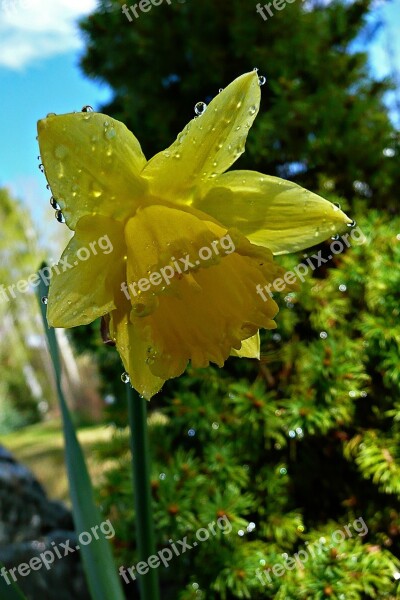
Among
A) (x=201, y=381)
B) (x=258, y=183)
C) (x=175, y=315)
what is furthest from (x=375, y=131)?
(x=175, y=315)

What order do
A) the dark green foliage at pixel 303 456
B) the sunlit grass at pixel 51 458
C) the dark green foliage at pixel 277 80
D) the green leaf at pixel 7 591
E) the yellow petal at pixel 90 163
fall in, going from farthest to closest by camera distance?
the sunlit grass at pixel 51 458
the dark green foliage at pixel 277 80
the dark green foliage at pixel 303 456
the green leaf at pixel 7 591
the yellow petal at pixel 90 163

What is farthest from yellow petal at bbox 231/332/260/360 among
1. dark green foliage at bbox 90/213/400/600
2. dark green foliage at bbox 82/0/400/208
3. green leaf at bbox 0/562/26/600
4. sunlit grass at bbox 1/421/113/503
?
sunlit grass at bbox 1/421/113/503

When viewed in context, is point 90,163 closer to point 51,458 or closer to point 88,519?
point 88,519

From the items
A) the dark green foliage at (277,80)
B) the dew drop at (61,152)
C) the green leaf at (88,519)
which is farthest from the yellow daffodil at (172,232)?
the dark green foliage at (277,80)

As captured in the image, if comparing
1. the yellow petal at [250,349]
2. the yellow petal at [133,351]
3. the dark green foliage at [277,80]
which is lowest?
the yellow petal at [250,349]

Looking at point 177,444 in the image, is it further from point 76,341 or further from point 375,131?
point 375,131

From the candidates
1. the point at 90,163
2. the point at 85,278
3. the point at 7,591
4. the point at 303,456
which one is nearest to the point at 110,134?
the point at 90,163

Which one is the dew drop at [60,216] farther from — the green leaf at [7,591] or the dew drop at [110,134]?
the green leaf at [7,591]
